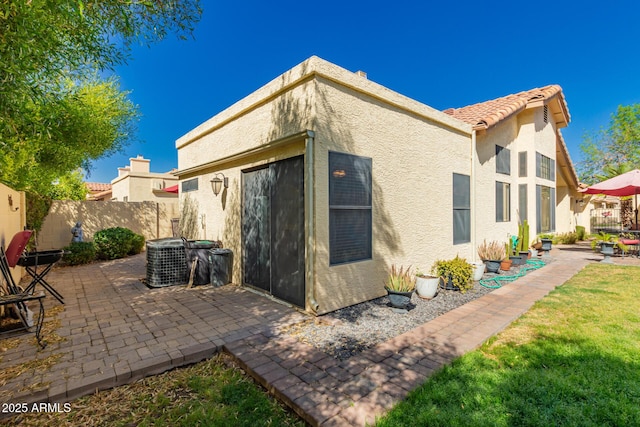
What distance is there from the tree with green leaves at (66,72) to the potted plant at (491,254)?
9.62 meters

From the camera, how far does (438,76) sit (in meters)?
16.6

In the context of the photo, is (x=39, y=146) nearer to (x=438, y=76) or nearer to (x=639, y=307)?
(x=639, y=307)

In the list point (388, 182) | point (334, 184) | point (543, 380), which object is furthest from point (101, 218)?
point (543, 380)

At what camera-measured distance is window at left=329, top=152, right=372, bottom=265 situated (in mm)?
5207

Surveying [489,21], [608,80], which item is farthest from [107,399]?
[608,80]

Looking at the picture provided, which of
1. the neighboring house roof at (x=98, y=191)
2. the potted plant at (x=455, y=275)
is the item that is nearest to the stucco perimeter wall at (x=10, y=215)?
the potted plant at (x=455, y=275)

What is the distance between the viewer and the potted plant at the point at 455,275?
656 centimetres

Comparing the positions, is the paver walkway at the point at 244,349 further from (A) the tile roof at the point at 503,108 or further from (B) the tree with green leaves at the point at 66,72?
(A) the tile roof at the point at 503,108

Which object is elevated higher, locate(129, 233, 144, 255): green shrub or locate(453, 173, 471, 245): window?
locate(453, 173, 471, 245): window

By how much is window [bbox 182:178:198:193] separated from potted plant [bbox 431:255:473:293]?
7.38m

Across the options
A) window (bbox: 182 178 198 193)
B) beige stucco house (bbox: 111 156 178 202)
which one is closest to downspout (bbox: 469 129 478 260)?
window (bbox: 182 178 198 193)

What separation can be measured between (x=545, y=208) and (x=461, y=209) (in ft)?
24.3

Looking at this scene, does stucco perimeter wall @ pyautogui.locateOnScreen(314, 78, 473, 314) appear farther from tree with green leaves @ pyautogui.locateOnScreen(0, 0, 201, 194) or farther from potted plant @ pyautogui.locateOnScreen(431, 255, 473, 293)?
tree with green leaves @ pyautogui.locateOnScreen(0, 0, 201, 194)

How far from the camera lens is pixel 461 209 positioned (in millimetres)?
8336
